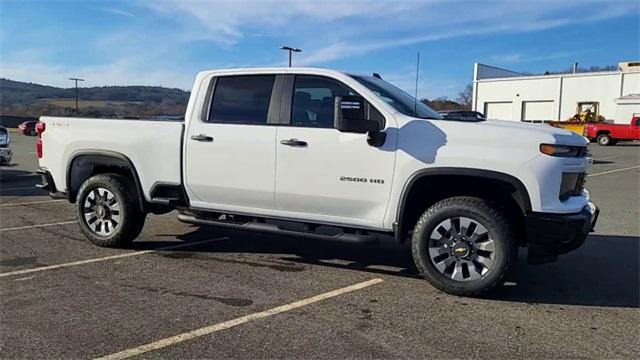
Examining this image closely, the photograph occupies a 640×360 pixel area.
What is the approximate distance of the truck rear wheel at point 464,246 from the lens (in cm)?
471

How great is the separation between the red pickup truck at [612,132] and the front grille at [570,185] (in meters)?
36.0

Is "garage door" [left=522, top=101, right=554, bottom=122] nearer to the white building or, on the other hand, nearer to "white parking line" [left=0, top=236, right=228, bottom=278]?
the white building

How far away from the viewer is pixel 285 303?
4.61 m

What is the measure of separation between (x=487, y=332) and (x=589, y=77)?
5122cm

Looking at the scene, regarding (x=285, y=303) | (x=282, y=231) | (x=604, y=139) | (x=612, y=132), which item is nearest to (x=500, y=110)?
(x=604, y=139)

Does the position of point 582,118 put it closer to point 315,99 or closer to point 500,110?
point 500,110

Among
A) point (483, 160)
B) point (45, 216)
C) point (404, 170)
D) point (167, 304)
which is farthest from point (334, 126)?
point (45, 216)

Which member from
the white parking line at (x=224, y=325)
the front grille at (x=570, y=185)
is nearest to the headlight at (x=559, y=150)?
the front grille at (x=570, y=185)

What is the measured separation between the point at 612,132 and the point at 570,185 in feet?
119

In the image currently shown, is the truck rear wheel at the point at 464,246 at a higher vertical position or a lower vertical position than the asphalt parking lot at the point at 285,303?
higher

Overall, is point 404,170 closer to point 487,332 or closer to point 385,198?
point 385,198

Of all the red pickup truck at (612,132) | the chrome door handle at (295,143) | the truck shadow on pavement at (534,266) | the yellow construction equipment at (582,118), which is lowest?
the truck shadow on pavement at (534,266)

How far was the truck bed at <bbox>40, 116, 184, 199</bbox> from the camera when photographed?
6.04m

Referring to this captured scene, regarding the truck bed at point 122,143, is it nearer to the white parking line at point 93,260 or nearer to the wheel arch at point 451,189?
the white parking line at point 93,260
